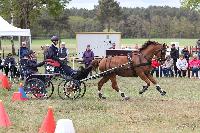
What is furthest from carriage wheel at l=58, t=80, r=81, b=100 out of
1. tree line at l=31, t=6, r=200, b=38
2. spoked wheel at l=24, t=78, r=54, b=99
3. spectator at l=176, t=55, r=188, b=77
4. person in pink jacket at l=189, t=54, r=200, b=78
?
tree line at l=31, t=6, r=200, b=38

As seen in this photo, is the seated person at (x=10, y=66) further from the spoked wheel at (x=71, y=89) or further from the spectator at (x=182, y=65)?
the spectator at (x=182, y=65)

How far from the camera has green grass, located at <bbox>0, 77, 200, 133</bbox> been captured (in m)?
10.9

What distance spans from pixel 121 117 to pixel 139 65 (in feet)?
12.6

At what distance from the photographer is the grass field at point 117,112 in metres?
10.9

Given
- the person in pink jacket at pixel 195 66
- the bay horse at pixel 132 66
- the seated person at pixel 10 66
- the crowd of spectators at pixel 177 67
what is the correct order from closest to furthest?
the bay horse at pixel 132 66, the seated person at pixel 10 66, the person in pink jacket at pixel 195 66, the crowd of spectators at pixel 177 67

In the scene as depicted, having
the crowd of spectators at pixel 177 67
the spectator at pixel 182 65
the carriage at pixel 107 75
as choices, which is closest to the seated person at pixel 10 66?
the crowd of spectators at pixel 177 67

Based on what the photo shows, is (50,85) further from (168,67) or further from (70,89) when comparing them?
(168,67)

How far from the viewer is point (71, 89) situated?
15586mm

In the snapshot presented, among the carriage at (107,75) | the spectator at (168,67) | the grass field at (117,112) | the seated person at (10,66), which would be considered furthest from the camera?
the spectator at (168,67)

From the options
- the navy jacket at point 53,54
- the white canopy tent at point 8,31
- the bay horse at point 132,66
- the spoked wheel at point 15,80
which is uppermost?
the white canopy tent at point 8,31

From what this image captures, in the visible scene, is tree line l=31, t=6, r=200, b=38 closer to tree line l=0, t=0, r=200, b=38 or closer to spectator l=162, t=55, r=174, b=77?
tree line l=0, t=0, r=200, b=38

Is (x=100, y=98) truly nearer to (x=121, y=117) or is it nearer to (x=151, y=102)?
(x=151, y=102)

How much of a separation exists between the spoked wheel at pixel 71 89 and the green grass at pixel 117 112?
25 cm

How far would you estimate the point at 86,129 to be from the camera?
10.7m
